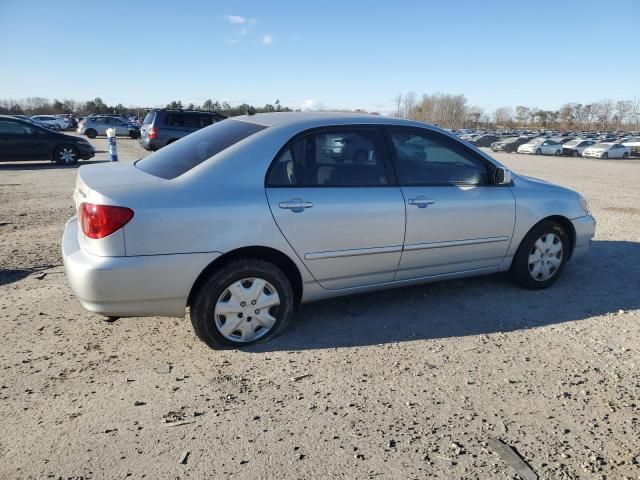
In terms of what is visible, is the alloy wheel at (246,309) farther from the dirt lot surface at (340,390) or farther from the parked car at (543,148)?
the parked car at (543,148)

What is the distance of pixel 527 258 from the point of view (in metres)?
4.64

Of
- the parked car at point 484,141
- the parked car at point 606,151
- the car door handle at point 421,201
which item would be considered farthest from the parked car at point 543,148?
the car door handle at point 421,201

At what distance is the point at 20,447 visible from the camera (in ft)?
7.95

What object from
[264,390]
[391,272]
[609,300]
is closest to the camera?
[264,390]

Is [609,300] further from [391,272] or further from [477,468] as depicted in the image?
[477,468]

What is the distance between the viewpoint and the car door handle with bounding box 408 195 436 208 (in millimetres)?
3922

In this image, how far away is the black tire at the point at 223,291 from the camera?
→ 331 cm

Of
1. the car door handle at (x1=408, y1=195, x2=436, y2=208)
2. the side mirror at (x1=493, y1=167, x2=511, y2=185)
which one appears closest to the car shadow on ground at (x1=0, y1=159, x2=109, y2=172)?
the car door handle at (x1=408, y1=195, x2=436, y2=208)

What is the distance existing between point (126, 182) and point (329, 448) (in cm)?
217

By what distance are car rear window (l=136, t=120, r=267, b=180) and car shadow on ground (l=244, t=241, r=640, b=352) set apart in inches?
55.6

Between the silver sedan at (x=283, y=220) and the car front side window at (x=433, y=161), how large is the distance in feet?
0.04

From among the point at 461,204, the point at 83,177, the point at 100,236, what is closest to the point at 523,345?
the point at 461,204

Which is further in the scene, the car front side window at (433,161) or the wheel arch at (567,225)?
the wheel arch at (567,225)

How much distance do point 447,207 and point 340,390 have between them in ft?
6.11
